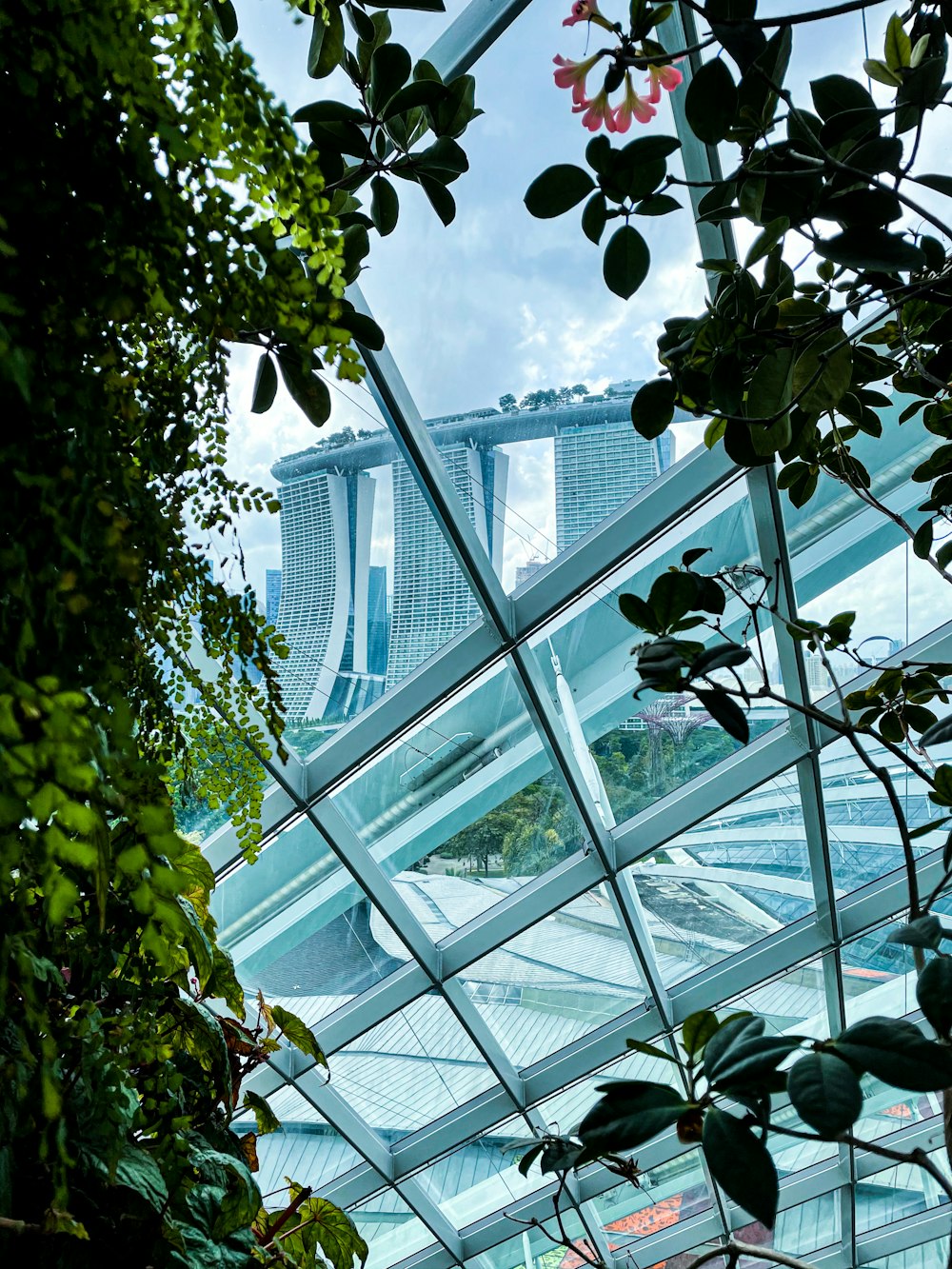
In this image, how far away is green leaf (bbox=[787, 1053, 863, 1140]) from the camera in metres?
1.02

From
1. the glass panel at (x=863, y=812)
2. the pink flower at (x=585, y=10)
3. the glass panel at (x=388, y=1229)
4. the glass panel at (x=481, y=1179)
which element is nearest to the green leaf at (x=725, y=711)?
the pink flower at (x=585, y=10)

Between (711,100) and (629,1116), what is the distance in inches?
66.8

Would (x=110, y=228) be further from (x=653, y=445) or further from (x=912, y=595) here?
(x=912, y=595)

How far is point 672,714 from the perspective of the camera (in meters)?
5.78

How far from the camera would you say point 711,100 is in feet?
5.17

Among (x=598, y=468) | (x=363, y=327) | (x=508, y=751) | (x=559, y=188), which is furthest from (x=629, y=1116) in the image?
(x=508, y=751)

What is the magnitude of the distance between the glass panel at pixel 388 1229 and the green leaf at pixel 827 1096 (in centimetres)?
852

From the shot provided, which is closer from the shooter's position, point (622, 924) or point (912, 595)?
point (912, 595)

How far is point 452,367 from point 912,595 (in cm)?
365

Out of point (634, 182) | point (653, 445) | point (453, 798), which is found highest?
point (653, 445)

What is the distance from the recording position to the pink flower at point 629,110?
176cm

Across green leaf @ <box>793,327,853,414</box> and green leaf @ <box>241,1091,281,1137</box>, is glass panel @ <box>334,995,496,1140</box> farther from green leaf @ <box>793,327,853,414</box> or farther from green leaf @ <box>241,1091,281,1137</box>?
green leaf @ <box>793,327,853,414</box>

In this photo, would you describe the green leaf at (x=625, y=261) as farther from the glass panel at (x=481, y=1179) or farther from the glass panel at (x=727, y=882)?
the glass panel at (x=481, y=1179)

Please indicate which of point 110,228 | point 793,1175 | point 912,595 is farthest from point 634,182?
point 793,1175
